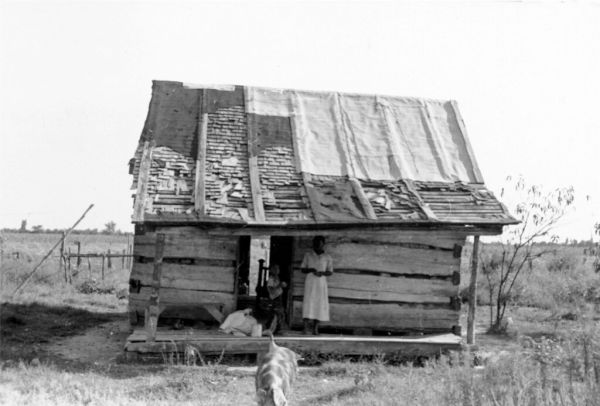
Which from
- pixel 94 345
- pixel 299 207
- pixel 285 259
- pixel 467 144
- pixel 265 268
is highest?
pixel 467 144

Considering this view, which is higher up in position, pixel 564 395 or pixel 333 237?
pixel 333 237

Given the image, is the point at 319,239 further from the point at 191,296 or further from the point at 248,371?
the point at 248,371

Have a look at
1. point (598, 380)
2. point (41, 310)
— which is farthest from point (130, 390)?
point (41, 310)

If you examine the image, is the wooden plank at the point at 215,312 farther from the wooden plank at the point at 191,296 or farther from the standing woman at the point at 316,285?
the standing woman at the point at 316,285

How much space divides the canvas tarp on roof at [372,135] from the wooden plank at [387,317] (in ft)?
7.91

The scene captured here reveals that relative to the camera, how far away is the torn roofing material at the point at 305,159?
37.5ft

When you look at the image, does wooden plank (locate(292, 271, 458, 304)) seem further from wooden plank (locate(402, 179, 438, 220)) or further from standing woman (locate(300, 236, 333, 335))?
wooden plank (locate(402, 179, 438, 220))

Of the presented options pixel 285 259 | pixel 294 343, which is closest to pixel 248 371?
pixel 294 343

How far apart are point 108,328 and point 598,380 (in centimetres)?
1030

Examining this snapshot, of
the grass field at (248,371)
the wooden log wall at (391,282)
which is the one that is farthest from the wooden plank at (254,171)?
the grass field at (248,371)

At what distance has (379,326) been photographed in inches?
488

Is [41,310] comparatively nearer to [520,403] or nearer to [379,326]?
[379,326]

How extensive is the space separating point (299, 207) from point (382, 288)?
2245mm

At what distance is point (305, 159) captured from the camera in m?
12.9
